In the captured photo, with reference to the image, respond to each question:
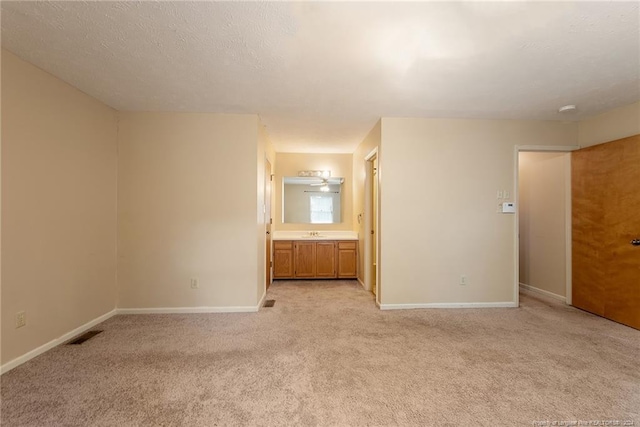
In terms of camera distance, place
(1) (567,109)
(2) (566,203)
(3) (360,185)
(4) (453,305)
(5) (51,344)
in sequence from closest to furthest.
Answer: (5) (51,344)
(1) (567,109)
(4) (453,305)
(2) (566,203)
(3) (360,185)

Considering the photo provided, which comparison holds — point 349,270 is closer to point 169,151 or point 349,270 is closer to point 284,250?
point 284,250

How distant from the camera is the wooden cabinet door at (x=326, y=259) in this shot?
195 inches

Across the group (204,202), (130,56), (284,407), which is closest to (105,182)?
(204,202)

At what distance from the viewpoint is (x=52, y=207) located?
2.47 metres

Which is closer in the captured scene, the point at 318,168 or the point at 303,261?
the point at 303,261

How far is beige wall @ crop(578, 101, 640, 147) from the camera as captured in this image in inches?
119

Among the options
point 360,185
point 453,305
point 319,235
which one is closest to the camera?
point 453,305

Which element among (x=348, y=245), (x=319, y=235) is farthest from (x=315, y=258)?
(x=348, y=245)

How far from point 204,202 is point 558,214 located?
476 centimetres

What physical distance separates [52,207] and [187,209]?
1.19m

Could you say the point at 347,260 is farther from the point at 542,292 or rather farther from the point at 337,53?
the point at 337,53

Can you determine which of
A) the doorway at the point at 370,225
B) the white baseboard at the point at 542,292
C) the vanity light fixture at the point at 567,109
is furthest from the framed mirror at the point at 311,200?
the vanity light fixture at the point at 567,109

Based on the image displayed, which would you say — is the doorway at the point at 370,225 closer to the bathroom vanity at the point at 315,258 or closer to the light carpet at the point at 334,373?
the bathroom vanity at the point at 315,258

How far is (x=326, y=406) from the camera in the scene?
1.70 meters
